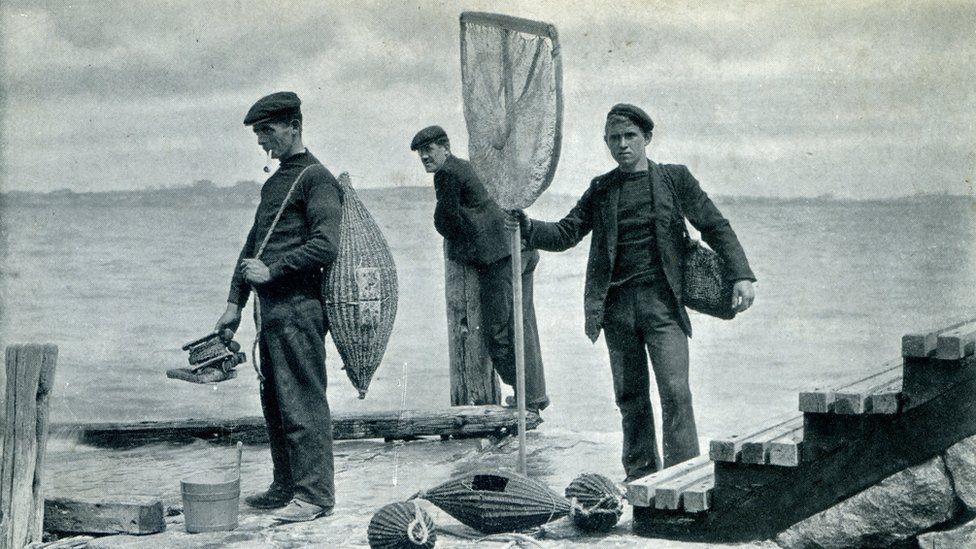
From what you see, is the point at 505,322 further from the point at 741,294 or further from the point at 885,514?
the point at 885,514

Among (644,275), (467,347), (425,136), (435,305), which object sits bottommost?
(467,347)

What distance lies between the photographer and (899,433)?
5.38 metres

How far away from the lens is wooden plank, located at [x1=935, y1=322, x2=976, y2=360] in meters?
5.20

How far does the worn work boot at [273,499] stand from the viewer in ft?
21.8

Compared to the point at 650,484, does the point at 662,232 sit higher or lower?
higher

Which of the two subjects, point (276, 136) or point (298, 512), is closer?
point (298, 512)

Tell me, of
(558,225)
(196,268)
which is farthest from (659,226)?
(196,268)

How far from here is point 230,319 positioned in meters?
6.51

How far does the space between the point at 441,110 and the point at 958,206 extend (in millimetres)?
10015

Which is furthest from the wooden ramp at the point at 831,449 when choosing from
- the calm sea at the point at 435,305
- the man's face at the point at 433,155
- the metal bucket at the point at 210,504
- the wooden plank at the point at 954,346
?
the calm sea at the point at 435,305

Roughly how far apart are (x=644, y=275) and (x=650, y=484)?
130 centimetres

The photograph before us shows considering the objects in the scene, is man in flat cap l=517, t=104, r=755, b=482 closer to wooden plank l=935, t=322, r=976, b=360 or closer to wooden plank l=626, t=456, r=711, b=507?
wooden plank l=626, t=456, r=711, b=507

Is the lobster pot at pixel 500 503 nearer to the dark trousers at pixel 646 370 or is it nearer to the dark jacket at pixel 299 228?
the dark trousers at pixel 646 370

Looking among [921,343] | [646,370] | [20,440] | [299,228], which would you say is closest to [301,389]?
[299,228]
